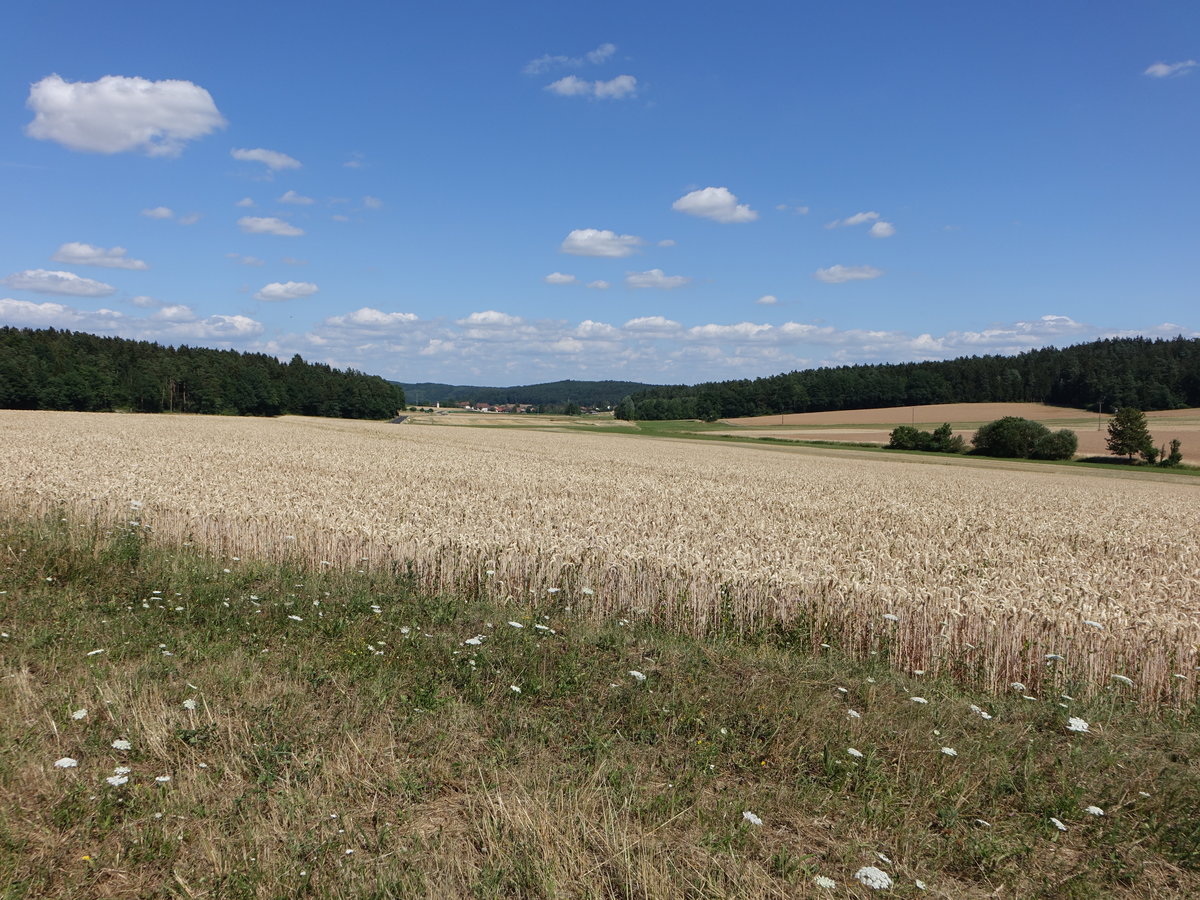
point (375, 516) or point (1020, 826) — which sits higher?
point (375, 516)

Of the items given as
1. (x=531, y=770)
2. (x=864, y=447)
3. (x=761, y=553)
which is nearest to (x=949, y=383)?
(x=864, y=447)

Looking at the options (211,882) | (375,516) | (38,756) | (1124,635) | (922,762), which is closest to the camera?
(211,882)

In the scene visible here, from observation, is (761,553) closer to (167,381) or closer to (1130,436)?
(1130,436)

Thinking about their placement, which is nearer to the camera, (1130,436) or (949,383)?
(1130,436)

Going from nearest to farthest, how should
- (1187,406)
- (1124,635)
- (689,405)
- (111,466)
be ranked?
(1124,635) < (111,466) < (1187,406) < (689,405)

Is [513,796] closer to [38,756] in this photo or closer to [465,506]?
[38,756]

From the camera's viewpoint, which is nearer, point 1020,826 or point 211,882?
point 211,882

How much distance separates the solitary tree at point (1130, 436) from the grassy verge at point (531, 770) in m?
72.2

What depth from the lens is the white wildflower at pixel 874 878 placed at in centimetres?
387

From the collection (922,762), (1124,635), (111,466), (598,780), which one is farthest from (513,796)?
(111,466)

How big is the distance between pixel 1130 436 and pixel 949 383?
2689 inches

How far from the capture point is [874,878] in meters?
3.91

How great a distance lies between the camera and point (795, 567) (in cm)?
995

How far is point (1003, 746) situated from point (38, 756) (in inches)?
279
